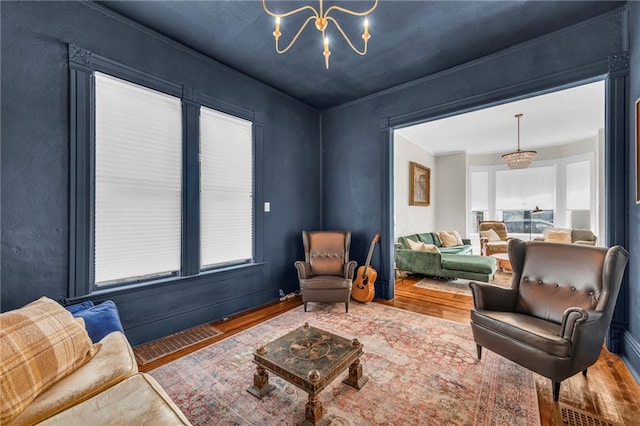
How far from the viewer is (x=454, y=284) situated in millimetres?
4664

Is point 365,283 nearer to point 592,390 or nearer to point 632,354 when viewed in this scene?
point 592,390

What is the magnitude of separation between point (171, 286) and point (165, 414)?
197cm

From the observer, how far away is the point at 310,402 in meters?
Answer: 1.54

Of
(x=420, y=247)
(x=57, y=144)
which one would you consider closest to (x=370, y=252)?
(x=420, y=247)

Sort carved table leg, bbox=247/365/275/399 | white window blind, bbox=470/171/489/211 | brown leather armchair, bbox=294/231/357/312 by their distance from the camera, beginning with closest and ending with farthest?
carved table leg, bbox=247/365/275/399 → brown leather armchair, bbox=294/231/357/312 → white window blind, bbox=470/171/489/211

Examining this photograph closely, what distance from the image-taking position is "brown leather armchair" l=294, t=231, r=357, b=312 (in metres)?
3.32

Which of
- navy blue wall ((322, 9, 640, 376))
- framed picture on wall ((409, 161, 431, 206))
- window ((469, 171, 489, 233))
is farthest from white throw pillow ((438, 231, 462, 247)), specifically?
navy blue wall ((322, 9, 640, 376))

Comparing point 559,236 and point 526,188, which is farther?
point 526,188

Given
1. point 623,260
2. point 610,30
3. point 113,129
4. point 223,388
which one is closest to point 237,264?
point 223,388

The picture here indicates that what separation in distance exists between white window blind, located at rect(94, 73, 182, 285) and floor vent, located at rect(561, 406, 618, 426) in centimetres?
328

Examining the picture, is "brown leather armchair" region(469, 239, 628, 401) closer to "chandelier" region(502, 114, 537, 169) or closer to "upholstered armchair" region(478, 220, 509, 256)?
"chandelier" region(502, 114, 537, 169)

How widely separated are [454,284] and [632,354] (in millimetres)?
2563

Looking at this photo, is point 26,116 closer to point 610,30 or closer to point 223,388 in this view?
point 223,388

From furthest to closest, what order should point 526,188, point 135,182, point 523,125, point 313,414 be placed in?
1. point 526,188
2. point 523,125
3. point 135,182
4. point 313,414
